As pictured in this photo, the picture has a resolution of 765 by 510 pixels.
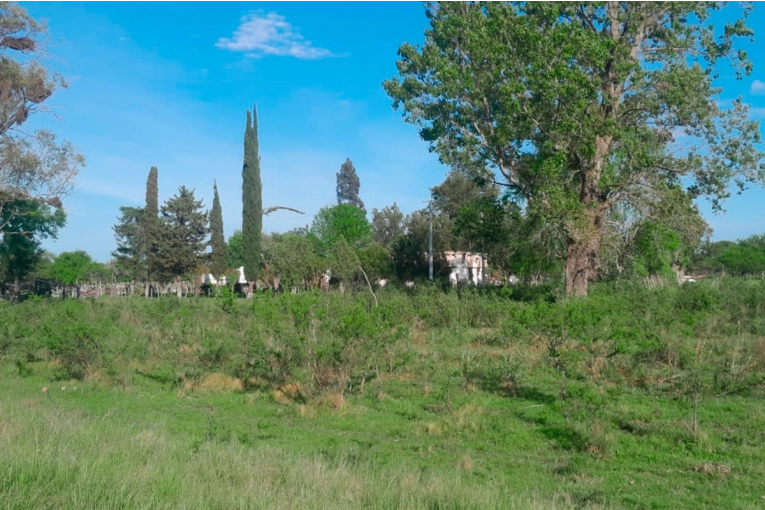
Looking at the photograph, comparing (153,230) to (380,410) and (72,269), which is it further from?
(380,410)

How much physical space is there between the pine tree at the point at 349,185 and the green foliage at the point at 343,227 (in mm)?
28144

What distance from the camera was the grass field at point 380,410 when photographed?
5539mm

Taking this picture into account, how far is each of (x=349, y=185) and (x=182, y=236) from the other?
49965 mm

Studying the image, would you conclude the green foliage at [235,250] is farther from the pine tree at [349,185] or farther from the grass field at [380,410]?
the grass field at [380,410]

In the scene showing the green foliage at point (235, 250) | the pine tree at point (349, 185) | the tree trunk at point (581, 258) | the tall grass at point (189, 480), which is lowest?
the tall grass at point (189, 480)

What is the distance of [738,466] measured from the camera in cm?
745

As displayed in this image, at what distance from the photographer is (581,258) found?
21828mm

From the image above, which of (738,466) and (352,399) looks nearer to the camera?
(738,466)

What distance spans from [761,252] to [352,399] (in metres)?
63.4

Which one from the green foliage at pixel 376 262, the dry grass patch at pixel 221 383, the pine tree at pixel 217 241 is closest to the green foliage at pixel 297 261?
the green foliage at pixel 376 262

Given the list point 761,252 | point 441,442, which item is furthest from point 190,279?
point 761,252

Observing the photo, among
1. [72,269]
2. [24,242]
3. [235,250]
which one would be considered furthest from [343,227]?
[24,242]

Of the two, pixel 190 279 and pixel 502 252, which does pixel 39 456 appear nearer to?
pixel 502 252

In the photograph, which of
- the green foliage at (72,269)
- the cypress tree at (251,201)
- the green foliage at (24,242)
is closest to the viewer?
the green foliage at (24,242)
